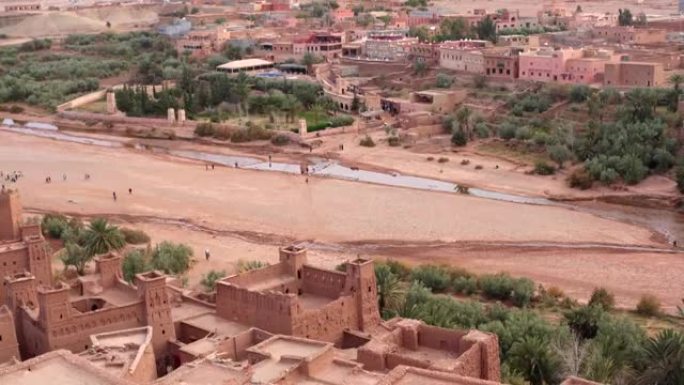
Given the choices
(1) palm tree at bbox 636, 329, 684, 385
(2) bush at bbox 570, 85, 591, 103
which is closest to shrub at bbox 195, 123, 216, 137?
(2) bush at bbox 570, 85, 591, 103

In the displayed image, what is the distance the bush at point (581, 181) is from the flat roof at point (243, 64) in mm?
37515

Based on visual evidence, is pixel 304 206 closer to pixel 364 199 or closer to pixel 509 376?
pixel 364 199

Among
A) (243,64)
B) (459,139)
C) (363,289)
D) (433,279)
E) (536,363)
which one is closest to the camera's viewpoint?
(536,363)

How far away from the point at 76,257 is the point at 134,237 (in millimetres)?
5690

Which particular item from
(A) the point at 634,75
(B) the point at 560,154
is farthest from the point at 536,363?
(A) the point at 634,75

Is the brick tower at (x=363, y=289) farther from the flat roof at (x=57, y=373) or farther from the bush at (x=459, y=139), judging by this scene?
the bush at (x=459, y=139)

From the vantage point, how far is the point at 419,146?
175 ft

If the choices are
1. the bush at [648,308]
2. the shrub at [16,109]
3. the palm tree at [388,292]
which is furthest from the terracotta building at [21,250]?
the shrub at [16,109]

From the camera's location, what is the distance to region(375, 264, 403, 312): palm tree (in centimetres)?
2498

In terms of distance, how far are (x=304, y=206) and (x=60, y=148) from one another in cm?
2182

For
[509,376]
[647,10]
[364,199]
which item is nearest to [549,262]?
[364,199]

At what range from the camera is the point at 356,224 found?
3838cm

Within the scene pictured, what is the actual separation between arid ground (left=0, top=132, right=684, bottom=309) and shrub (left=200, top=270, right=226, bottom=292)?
0.72 metres

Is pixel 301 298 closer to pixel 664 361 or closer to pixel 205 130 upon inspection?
pixel 664 361
